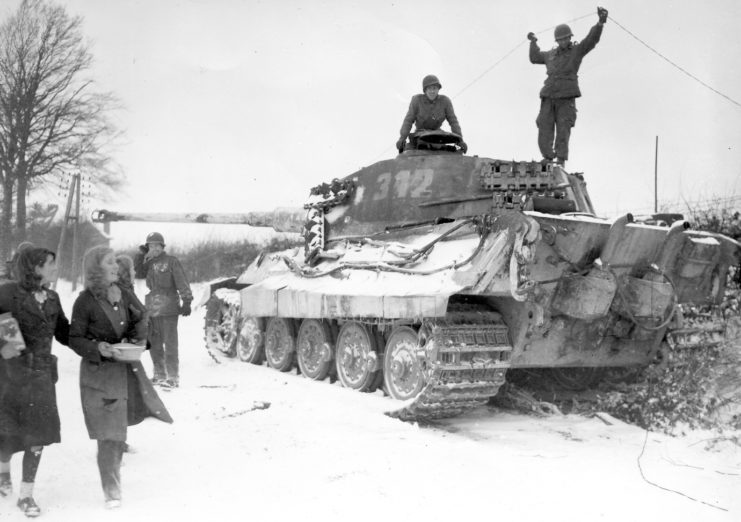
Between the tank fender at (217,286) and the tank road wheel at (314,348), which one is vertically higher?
the tank fender at (217,286)

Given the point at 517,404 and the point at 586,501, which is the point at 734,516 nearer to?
the point at 586,501

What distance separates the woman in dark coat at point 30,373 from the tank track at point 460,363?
10.7 ft

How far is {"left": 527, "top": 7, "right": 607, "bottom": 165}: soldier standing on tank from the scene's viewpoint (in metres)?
9.38

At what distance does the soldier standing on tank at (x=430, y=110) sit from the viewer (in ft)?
32.8

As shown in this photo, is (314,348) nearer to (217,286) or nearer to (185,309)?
(185,309)

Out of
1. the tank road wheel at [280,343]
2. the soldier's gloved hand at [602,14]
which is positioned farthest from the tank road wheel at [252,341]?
the soldier's gloved hand at [602,14]

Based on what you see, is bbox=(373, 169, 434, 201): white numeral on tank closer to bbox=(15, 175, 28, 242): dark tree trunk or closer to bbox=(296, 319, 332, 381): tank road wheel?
bbox=(296, 319, 332, 381): tank road wheel

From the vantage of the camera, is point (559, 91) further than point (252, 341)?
No

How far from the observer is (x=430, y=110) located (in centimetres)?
1009

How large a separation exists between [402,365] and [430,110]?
3772 millimetres

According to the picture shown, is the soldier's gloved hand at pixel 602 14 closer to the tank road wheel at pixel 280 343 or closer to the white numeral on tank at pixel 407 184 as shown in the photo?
the white numeral on tank at pixel 407 184

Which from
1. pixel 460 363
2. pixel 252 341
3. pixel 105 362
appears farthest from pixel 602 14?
pixel 105 362

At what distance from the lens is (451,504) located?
15.0 feet

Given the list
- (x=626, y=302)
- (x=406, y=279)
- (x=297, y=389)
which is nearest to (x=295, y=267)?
(x=297, y=389)
